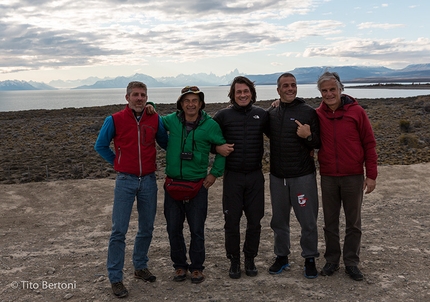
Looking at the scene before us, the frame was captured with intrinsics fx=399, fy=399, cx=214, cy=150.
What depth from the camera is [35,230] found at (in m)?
6.03

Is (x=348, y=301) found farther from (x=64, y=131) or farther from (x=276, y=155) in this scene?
(x=64, y=131)

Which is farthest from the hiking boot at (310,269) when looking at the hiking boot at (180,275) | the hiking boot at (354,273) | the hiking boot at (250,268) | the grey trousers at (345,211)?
the hiking boot at (180,275)

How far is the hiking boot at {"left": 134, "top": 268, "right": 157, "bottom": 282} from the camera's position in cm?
417

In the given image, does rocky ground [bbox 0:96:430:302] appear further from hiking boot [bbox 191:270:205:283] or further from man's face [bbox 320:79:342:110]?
man's face [bbox 320:79:342:110]

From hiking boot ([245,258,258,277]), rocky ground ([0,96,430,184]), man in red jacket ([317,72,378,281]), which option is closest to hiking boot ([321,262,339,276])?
man in red jacket ([317,72,378,281])

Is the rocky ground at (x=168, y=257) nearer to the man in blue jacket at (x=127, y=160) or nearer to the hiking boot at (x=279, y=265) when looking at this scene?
the hiking boot at (x=279, y=265)

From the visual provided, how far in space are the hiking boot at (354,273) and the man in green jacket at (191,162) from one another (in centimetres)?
155

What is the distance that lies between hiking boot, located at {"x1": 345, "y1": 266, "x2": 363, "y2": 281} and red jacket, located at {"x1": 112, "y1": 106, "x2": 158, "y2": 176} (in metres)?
2.35

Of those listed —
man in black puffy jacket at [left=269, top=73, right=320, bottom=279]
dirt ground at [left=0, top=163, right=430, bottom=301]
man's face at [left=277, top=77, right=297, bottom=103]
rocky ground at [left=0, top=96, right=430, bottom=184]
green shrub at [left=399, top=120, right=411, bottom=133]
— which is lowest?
dirt ground at [left=0, top=163, right=430, bottom=301]

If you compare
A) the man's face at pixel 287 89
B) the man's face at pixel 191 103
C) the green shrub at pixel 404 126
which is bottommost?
the green shrub at pixel 404 126

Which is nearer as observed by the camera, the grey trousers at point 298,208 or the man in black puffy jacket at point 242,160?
the man in black puffy jacket at point 242,160

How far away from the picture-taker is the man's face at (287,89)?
4078mm

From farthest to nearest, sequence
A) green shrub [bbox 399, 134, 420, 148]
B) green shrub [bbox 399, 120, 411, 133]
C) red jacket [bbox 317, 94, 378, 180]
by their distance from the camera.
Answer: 1. green shrub [bbox 399, 120, 411, 133]
2. green shrub [bbox 399, 134, 420, 148]
3. red jacket [bbox 317, 94, 378, 180]

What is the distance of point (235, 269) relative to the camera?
4.23 metres
